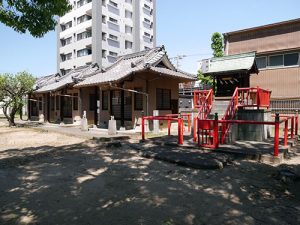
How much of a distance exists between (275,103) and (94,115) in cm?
1442

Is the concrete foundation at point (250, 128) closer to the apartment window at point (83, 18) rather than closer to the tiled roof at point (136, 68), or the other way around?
the tiled roof at point (136, 68)

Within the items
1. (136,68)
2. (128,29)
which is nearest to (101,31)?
(128,29)

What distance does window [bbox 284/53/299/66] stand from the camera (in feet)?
60.5

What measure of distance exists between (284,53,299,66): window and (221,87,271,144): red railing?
8595 mm

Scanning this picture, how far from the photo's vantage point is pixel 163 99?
60.6 feet

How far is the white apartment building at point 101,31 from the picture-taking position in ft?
122

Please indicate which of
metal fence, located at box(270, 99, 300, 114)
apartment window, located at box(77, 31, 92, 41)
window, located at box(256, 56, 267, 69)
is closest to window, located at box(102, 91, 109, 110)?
window, located at box(256, 56, 267, 69)

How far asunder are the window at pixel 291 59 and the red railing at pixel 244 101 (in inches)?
338

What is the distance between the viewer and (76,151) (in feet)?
33.5

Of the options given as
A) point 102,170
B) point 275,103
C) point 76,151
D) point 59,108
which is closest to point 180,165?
point 102,170

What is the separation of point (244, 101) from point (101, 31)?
3056 cm

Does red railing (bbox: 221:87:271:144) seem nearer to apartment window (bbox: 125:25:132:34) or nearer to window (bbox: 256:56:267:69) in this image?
window (bbox: 256:56:267:69)

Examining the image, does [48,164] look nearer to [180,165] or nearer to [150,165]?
[150,165]

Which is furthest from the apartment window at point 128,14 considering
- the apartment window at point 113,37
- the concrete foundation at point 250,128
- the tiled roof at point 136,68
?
the concrete foundation at point 250,128
